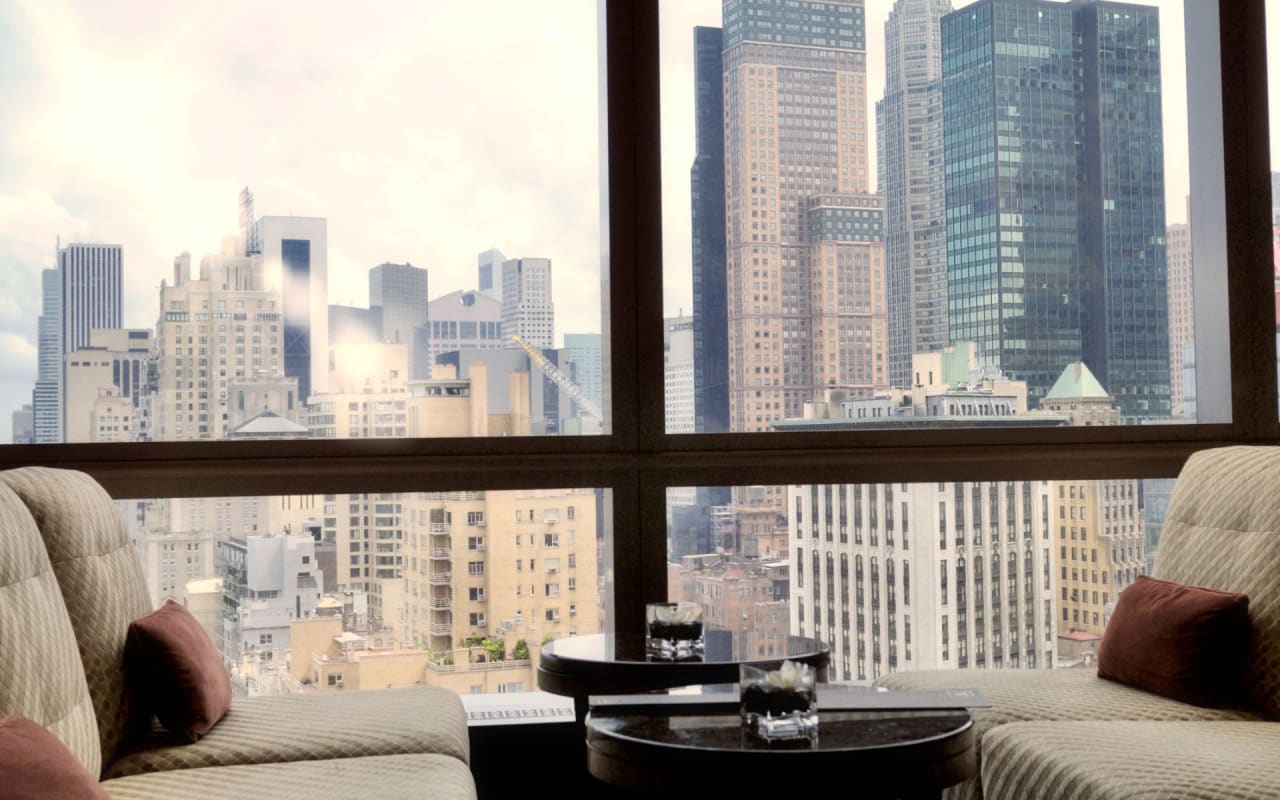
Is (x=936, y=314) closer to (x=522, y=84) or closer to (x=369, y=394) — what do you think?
(x=522, y=84)

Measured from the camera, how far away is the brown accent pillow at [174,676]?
241 cm

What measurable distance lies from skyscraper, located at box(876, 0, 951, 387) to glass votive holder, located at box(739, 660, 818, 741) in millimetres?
1951

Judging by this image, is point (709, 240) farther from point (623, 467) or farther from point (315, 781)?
point (315, 781)

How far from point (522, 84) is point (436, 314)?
28.6 inches

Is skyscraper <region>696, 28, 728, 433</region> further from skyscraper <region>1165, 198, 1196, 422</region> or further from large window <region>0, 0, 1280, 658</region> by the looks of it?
skyscraper <region>1165, 198, 1196, 422</region>

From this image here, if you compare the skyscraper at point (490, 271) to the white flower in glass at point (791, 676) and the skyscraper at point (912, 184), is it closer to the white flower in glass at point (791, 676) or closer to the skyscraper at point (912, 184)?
the skyscraper at point (912, 184)

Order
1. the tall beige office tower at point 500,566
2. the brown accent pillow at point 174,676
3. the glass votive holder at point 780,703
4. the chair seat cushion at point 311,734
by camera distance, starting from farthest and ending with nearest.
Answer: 1. the tall beige office tower at point 500,566
2. the brown accent pillow at point 174,676
3. the chair seat cushion at point 311,734
4. the glass votive holder at point 780,703

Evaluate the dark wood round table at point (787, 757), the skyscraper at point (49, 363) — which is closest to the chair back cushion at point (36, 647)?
the dark wood round table at point (787, 757)

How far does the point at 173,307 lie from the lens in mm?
3438

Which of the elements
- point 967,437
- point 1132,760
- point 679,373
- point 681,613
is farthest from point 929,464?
point 1132,760

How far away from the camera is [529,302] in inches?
141

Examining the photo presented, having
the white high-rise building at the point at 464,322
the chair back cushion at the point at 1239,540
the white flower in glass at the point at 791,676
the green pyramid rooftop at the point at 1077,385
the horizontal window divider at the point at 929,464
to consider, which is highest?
the white high-rise building at the point at 464,322

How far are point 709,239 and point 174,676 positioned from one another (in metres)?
1.95

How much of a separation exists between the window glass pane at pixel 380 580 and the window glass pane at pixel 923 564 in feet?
1.14
